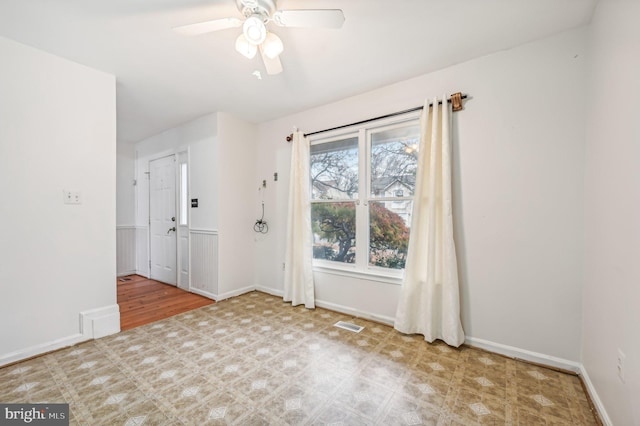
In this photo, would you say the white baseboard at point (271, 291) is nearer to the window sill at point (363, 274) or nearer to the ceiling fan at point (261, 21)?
the window sill at point (363, 274)

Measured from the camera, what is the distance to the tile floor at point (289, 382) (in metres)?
1.50

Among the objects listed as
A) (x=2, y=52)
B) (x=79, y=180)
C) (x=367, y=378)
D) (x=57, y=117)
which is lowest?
(x=367, y=378)

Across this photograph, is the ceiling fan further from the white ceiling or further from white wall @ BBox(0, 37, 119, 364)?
white wall @ BBox(0, 37, 119, 364)

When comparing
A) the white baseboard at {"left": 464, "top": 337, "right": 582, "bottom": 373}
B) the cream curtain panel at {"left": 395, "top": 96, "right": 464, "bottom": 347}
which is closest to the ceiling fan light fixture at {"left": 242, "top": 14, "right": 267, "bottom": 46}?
the cream curtain panel at {"left": 395, "top": 96, "right": 464, "bottom": 347}

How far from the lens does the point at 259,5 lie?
5.08 feet

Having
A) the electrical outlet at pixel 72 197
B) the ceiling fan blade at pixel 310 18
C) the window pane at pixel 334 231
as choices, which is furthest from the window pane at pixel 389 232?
the electrical outlet at pixel 72 197

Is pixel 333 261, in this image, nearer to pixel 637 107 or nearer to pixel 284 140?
pixel 284 140

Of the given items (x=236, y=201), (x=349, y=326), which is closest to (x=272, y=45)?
(x=236, y=201)

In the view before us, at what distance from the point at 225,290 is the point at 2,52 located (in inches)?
118

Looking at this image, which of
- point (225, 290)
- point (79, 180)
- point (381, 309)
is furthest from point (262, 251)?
point (79, 180)

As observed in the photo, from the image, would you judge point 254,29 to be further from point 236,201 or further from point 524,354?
point 524,354

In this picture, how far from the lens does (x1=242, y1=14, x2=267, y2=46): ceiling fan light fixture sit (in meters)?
1.55

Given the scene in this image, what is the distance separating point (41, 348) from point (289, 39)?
10.3 ft

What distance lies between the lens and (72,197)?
2.31m
